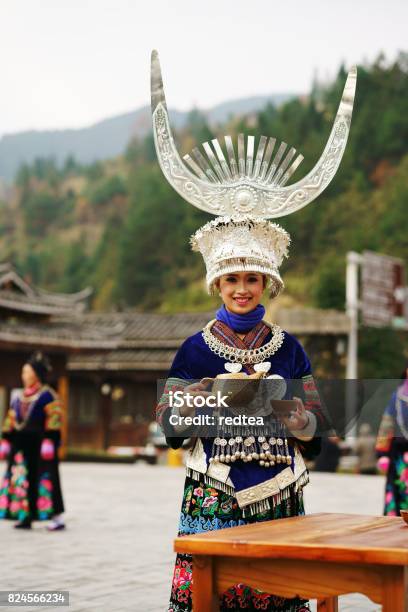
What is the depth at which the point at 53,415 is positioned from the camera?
358 inches

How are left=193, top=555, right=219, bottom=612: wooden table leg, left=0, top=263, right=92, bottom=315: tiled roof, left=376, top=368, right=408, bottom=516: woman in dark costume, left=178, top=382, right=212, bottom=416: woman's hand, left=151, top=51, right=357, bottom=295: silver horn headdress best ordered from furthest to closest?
left=0, top=263, right=92, bottom=315: tiled roof, left=376, top=368, right=408, bottom=516: woman in dark costume, left=151, top=51, right=357, bottom=295: silver horn headdress, left=178, top=382, right=212, bottom=416: woman's hand, left=193, top=555, right=219, bottom=612: wooden table leg

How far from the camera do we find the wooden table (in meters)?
2.64

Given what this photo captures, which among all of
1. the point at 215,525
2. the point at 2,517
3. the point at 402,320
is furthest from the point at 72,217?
the point at 215,525

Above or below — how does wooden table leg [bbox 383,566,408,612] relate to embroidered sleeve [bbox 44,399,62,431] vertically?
below

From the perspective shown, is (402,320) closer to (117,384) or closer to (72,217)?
(117,384)

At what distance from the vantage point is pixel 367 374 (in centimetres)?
2989

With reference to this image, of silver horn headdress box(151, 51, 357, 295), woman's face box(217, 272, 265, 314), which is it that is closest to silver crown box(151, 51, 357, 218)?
silver horn headdress box(151, 51, 357, 295)

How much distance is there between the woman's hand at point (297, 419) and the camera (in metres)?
3.35

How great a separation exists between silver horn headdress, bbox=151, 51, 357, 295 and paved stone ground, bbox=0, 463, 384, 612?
2.46 metres

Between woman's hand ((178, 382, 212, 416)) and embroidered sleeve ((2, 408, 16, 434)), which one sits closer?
woman's hand ((178, 382, 212, 416))

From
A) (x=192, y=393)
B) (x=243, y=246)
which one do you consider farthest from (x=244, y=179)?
(x=192, y=393)

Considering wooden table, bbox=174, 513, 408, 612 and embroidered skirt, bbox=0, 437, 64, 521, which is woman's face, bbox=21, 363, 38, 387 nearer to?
embroidered skirt, bbox=0, 437, 64, 521

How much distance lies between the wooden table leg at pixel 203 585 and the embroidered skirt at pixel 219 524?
0.44 meters

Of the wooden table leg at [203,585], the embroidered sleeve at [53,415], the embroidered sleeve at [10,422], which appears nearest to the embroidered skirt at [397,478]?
the embroidered sleeve at [53,415]
